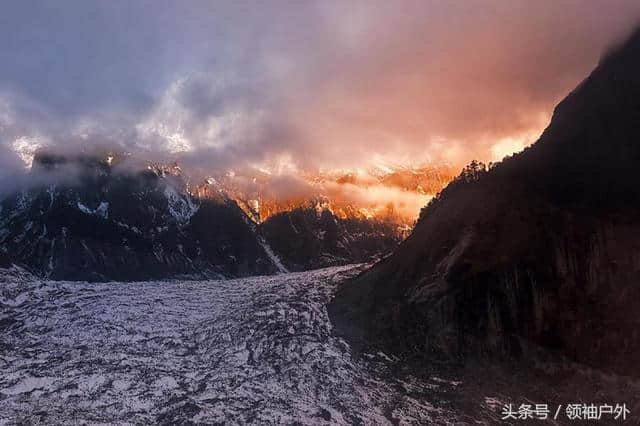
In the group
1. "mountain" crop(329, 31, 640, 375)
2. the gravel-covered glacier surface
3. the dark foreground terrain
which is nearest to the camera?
the dark foreground terrain

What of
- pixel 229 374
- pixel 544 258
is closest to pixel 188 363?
pixel 229 374

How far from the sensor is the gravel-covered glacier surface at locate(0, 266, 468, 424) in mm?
44125

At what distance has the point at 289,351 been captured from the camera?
56031mm

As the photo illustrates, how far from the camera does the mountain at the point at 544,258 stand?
50.2 meters

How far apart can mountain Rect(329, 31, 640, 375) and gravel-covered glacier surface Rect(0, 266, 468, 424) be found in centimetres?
574

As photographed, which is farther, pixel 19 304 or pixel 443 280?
pixel 19 304

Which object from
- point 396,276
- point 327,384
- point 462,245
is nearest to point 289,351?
point 327,384

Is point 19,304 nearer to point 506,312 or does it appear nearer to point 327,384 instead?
point 327,384

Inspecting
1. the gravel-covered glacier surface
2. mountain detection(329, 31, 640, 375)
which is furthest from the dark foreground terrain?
mountain detection(329, 31, 640, 375)

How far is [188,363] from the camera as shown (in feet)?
178

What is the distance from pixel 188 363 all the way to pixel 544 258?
104ft

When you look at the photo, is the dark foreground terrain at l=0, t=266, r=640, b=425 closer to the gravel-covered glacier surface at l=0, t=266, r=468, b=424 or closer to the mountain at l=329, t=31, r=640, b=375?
the gravel-covered glacier surface at l=0, t=266, r=468, b=424

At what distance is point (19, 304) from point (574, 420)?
2220 inches

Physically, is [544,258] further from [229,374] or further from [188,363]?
[188,363]
